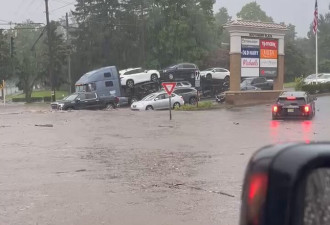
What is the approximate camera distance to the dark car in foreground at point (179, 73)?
5109cm

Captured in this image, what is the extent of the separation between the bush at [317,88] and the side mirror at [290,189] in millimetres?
41995

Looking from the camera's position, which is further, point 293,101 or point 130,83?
point 130,83

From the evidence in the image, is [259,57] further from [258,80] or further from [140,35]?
[140,35]

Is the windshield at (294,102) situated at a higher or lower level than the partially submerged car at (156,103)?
higher

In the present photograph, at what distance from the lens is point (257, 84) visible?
43.4 meters

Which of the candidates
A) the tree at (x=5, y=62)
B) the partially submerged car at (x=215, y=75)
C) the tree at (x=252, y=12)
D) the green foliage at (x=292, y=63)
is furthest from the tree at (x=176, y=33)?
the tree at (x=252, y=12)

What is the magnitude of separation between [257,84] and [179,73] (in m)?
9.93

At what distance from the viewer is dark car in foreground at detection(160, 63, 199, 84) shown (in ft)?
168

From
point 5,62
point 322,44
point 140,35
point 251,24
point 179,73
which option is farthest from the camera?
point 322,44

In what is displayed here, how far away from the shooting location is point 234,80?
38406 mm

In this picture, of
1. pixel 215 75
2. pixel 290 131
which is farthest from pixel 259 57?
pixel 290 131

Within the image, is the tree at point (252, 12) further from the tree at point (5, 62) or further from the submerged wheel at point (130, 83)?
the submerged wheel at point (130, 83)

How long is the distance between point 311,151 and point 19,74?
7301 cm

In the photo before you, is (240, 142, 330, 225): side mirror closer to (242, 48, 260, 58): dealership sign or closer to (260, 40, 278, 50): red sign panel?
(242, 48, 260, 58): dealership sign
